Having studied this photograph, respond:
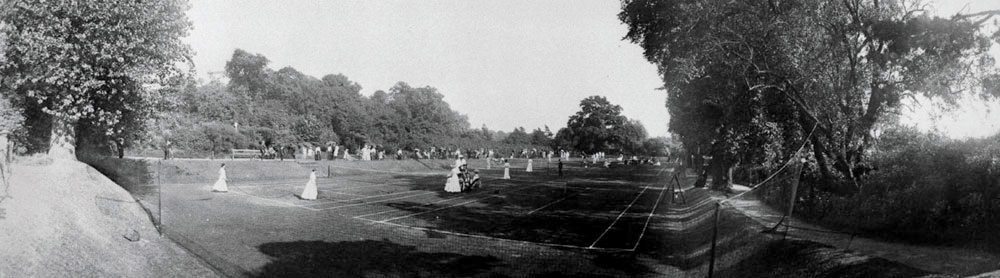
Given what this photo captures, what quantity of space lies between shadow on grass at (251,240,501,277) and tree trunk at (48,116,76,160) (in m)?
5.92

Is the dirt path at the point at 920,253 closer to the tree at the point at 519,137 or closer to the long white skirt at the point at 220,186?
the long white skirt at the point at 220,186

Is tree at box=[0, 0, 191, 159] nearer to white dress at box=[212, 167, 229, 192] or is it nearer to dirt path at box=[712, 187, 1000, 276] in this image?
white dress at box=[212, 167, 229, 192]

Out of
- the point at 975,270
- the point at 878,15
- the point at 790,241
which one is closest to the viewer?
the point at 975,270

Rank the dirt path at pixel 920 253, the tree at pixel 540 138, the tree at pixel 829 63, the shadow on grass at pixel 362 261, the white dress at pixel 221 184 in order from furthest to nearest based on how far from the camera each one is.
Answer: the tree at pixel 540 138
the white dress at pixel 221 184
the tree at pixel 829 63
the shadow on grass at pixel 362 261
the dirt path at pixel 920 253

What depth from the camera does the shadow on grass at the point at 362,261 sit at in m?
9.89

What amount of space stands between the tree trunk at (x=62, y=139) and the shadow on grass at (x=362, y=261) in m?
5.92

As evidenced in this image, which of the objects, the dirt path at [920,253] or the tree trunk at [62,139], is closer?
the dirt path at [920,253]

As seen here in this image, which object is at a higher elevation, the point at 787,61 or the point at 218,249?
the point at 787,61

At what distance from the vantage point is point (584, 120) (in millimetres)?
96750

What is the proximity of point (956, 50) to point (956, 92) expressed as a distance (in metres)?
1.36

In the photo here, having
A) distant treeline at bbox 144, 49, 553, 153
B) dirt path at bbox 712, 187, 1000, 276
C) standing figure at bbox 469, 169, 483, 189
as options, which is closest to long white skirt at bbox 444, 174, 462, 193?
standing figure at bbox 469, 169, 483, 189

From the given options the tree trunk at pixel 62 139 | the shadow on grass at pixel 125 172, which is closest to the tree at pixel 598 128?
the shadow on grass at pixel 125 172

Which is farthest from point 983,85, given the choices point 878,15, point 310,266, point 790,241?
point 310,266

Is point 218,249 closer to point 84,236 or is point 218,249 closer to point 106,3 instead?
point 84,236
